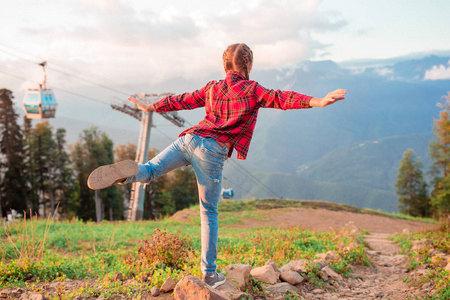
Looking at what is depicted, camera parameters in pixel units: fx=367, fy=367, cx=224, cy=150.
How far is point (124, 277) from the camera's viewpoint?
15.6ft

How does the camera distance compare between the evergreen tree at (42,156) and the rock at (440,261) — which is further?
the evergreen tree at (42,156)

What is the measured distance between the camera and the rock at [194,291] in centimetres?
354

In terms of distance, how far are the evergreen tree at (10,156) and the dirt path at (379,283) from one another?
3522 centimetres

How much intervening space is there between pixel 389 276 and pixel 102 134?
43.2 meters

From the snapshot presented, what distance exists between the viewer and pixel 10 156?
1398 inches

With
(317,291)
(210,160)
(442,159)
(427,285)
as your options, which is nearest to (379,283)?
(427,285)

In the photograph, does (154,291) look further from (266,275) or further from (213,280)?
(266,275)

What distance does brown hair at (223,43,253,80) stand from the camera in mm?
3604

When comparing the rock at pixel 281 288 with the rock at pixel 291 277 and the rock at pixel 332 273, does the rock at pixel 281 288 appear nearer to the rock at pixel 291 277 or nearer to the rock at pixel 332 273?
the rock at pixel 291 277

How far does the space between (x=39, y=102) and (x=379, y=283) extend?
25589mm

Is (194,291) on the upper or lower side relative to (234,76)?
lower

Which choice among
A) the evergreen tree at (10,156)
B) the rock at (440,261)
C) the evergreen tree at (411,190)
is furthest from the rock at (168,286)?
the evergreen tree at (411,190)

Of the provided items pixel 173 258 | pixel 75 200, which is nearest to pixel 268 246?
pixel 173 258

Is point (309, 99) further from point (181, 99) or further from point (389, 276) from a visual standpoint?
point (389, 276)
